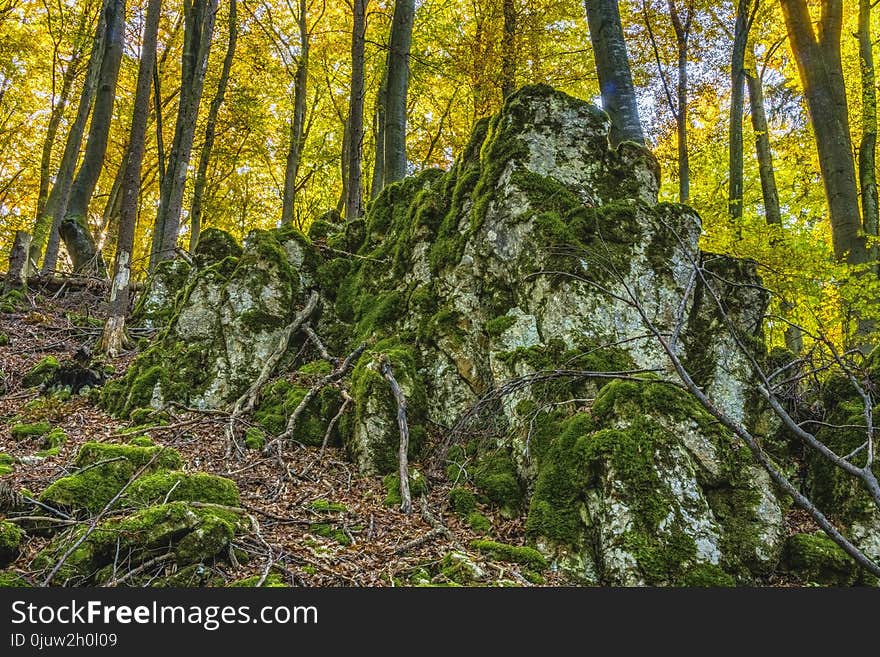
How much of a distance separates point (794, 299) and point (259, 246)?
8.81m

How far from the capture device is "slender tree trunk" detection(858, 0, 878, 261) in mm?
13039

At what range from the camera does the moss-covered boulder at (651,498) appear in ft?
13.3

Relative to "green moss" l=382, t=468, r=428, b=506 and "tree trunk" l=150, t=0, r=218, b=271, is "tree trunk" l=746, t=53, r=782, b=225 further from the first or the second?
"tree trunk" l=150, t=0, r=218, b=271

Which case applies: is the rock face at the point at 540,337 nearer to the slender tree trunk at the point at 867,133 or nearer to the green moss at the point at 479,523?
the green moss at the point at 479,523

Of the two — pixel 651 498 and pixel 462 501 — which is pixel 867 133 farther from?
pixel 462 501

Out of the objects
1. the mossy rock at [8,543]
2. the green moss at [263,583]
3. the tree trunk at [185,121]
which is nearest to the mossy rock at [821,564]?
the green moss at [263,583]

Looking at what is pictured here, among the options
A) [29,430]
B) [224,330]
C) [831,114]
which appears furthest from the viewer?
[831,114]

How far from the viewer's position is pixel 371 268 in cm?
804

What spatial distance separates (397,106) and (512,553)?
9.14 metres

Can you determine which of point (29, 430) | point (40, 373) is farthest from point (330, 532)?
point (40, 373)

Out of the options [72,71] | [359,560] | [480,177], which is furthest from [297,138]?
[359,560]

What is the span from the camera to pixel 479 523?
4836mm

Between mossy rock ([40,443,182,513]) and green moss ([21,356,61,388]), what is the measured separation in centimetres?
367

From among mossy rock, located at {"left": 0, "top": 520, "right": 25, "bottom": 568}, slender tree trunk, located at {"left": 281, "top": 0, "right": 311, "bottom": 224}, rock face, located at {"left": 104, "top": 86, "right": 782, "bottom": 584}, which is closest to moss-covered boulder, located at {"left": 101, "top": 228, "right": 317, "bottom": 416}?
rock face, located at {"left": 104, "top": 86, "right": 782, "bottom": 584}
